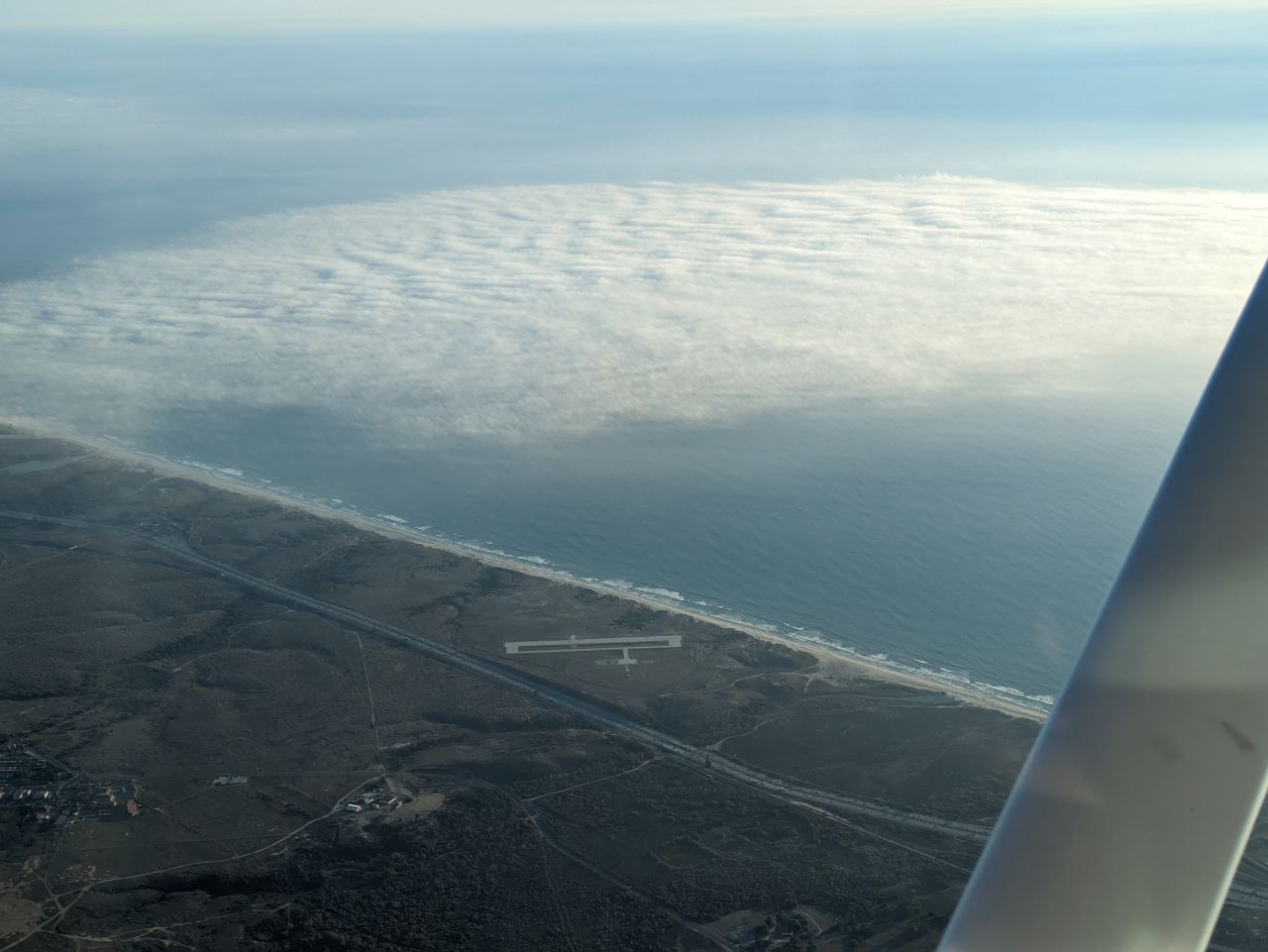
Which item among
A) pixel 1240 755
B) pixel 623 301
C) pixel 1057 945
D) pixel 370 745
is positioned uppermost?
pixel 1240 755

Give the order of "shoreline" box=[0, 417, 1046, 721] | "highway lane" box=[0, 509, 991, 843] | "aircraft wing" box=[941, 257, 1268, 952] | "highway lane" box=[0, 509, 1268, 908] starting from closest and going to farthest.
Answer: "aircraft wing" box=[941, 257, 1268, 952] < "highway lane" box=[0, 509, 1268, 908] < "highway lane" box=[0, 509, 991, 843] < "shoreline" box=[0, 417, 1046, 721]

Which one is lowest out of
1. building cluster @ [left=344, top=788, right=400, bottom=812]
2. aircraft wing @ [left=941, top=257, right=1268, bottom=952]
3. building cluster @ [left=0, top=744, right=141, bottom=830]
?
building cluster @ [left=0, top=744, right=141, bottom=830]

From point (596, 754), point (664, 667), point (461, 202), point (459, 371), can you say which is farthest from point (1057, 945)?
point (461, 202)

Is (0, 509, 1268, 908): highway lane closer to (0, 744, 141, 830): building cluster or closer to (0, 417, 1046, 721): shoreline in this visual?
(0, 417, 1046, 721): shoreline

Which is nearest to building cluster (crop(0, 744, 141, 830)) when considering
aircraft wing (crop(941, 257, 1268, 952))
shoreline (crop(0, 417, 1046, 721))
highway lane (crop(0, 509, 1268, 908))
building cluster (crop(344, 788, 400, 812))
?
building cluster (crop(344, 788, 400, 812))

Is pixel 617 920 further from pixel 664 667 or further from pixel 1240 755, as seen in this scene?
pixel 1240 755

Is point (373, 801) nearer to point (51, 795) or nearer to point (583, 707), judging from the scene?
point (583, 707)

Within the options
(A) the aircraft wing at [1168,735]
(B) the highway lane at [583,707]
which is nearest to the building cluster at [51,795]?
(B) the highway lane at [583,707]

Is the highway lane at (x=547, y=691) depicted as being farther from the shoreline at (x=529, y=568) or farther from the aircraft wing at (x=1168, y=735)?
the aircraft wing at (x=1168, y=735)
